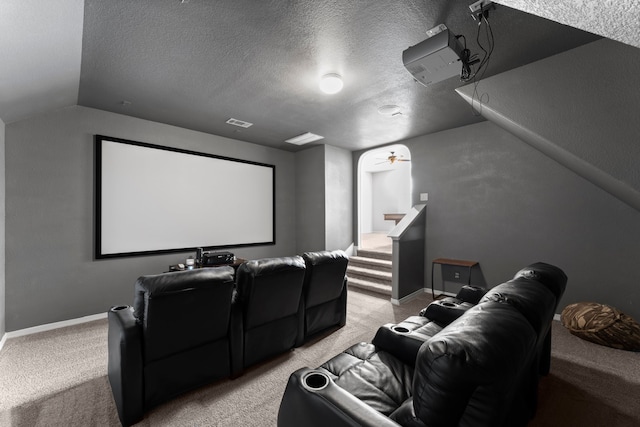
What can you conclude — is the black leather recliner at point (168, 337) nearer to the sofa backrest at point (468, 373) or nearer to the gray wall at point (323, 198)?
the sofa backrest at point (468, 373)

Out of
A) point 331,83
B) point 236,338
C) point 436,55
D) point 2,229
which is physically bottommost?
point 236,338

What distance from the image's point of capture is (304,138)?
4953 millimetres

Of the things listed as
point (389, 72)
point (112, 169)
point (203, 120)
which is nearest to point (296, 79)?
point (389, 72)

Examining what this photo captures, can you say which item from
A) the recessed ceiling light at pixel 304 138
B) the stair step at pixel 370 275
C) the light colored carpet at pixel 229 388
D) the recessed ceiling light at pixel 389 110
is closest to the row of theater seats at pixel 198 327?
the light colored carpet at pixel 229 388

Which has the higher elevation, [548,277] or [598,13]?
[598,13]

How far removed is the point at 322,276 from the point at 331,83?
2.01 metres

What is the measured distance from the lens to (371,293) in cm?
461

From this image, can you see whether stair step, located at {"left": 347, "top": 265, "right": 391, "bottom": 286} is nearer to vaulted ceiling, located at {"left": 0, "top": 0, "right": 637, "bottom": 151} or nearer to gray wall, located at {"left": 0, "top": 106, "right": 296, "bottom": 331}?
vaulted ceiling, located at {"left": 0, "top": 0, "right": 637, "bottom": 151}

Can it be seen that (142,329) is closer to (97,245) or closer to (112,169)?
(97,245)

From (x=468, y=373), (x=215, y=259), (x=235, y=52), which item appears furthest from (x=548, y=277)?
(x=215, y=259)

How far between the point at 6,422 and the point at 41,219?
2.33 meters

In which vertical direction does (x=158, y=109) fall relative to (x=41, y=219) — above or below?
above

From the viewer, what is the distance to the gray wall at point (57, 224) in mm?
3051

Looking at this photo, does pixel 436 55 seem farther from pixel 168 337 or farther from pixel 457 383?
pixel 168 337
